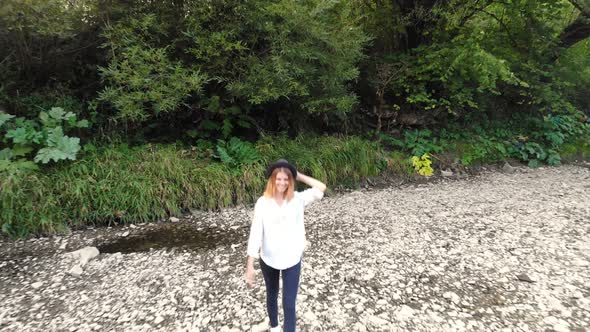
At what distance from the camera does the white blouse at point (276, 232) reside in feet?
7.34

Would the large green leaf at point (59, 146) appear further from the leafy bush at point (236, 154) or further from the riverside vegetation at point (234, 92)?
the leafy bush at point (236, 154)

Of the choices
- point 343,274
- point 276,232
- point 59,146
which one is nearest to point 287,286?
point 276,232

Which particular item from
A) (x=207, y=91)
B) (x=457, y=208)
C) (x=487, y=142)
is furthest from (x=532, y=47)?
(x=207, y=91)

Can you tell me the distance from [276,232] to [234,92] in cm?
436

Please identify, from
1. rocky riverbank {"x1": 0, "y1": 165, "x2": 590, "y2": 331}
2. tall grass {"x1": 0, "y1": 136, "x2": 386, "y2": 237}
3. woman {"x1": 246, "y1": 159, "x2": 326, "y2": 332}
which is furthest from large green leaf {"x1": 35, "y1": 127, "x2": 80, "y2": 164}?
woman {"x1": 246, "y1": 159, "x2": 326, "y2": 332}

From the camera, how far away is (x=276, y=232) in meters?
2.25

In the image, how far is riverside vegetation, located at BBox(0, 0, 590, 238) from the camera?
16.6ft

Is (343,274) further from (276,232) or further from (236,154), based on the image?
(236,154)

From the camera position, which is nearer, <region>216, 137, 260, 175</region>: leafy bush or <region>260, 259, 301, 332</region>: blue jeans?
<region>260, 259, 301, 332</region>: blue jeans

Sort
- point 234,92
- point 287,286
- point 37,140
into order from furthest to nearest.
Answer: point 234,92, point 37,140, point 287,286

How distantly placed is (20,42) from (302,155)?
594 centimetres

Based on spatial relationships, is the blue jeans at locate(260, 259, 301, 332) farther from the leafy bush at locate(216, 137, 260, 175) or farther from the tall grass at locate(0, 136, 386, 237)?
the leafy bush at locate(216, 137, 260, 175)

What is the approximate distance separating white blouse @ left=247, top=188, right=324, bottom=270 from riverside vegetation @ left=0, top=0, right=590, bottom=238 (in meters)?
3.59

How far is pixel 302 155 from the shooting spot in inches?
263
